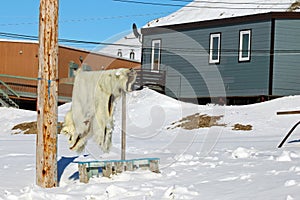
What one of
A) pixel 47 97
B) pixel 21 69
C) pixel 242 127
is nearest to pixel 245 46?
pixel 242 127

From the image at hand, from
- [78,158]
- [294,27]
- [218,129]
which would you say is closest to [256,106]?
[218,129]

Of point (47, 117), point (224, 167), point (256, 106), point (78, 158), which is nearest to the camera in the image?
point (47, 117)

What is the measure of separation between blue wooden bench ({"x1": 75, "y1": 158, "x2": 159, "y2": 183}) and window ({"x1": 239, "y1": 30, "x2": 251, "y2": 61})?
1795 centimetres

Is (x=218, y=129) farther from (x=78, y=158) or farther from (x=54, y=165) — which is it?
(x=54, y=165)

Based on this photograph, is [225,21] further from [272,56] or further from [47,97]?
[47,97]

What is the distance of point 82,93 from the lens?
7848 mm

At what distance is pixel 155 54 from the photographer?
29922 mm

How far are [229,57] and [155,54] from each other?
541 centimetres

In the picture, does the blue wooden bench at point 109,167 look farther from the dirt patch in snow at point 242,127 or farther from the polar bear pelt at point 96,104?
the dirt patch in snow at point 242,127

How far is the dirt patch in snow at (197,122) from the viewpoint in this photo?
17984 millimetres

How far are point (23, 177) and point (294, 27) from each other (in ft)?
60.9

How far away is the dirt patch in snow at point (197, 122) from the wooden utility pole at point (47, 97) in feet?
34.7

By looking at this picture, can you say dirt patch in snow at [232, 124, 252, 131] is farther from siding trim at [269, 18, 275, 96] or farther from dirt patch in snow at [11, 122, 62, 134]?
siding trim at [269, 18, 275, 96]

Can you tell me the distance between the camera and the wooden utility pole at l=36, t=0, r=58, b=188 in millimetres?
7508
